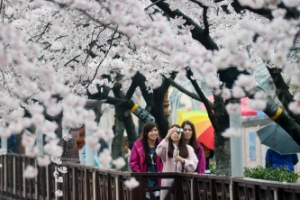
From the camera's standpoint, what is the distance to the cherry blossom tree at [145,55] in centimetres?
690

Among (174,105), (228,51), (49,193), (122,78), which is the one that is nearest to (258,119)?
(174,105)

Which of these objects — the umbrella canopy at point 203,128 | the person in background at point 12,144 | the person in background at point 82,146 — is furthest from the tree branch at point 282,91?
the person in background at point 12,144

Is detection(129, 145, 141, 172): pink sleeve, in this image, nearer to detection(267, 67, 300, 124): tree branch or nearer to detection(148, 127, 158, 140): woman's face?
detection(148, 127, 158, 140): woman's face

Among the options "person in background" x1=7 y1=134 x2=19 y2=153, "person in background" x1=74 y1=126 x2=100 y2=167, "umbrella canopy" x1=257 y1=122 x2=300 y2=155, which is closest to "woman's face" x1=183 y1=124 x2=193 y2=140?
"umbrella canopy" x1=257 y1=122 x2=300 y2=155

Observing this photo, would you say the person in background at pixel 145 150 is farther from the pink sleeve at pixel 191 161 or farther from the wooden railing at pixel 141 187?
the pink sleeve at pixel 191 161

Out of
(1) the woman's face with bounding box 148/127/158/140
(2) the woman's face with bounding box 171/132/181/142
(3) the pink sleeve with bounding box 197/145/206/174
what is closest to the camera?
(2) the woman's face with bounding box 171/132/181/142

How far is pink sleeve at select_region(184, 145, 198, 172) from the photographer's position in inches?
501

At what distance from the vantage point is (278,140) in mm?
15852

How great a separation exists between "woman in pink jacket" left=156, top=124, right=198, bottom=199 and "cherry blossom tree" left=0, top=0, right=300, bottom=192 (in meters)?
0.74

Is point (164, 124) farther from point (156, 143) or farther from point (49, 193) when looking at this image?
point (156, 143)

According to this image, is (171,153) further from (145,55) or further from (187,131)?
(145,55)

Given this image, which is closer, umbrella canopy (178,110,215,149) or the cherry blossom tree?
the cherry blossom tree

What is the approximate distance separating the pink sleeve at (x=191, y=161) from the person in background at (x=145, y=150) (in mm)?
575

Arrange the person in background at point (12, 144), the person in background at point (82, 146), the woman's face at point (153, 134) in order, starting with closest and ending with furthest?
the woman's face at point (153, 134) < the person in background at point (82, 146) < the person in background at point (12, 144)
